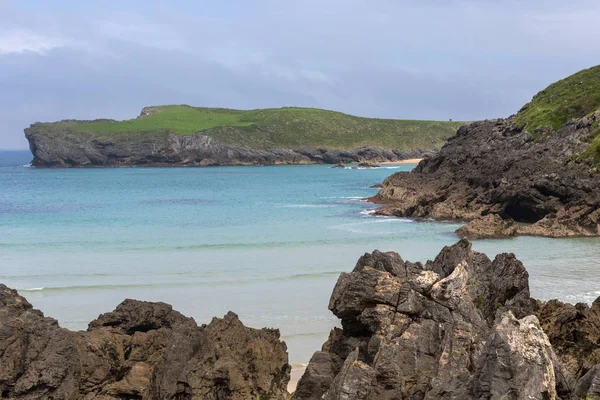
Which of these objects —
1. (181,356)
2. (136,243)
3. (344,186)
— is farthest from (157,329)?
(344,186)

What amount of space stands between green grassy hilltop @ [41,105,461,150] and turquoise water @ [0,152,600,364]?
103322mm

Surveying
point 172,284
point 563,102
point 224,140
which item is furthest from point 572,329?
point 224,140

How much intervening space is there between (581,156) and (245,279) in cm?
3077

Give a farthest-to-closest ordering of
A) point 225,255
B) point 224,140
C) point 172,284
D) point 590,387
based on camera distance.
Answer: point 224,140 → point 225,255 → point 172,284 → point 590,387

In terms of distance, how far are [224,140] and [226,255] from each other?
434ft

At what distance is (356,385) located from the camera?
9477 mm

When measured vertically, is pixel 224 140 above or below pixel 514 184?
above

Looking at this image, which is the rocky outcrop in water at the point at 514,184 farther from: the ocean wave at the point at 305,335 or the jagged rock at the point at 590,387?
the jagged rock at the point at 590,387

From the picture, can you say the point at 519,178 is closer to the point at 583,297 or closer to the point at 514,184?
the point at 514,184

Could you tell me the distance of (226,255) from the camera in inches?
1308

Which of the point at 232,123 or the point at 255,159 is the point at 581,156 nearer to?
the point at 255,159

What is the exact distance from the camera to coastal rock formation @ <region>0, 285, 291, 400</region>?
1145 centimetres

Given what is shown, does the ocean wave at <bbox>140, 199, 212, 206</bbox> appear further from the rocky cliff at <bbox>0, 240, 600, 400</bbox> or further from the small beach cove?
the rocky cliff at <bbox>0, 240, 600, 400</bbox>

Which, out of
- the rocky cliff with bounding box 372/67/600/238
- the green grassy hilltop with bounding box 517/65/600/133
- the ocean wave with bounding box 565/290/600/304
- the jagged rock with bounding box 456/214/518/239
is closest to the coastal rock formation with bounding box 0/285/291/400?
the ocean wave with bounding box 565/290/600/304
